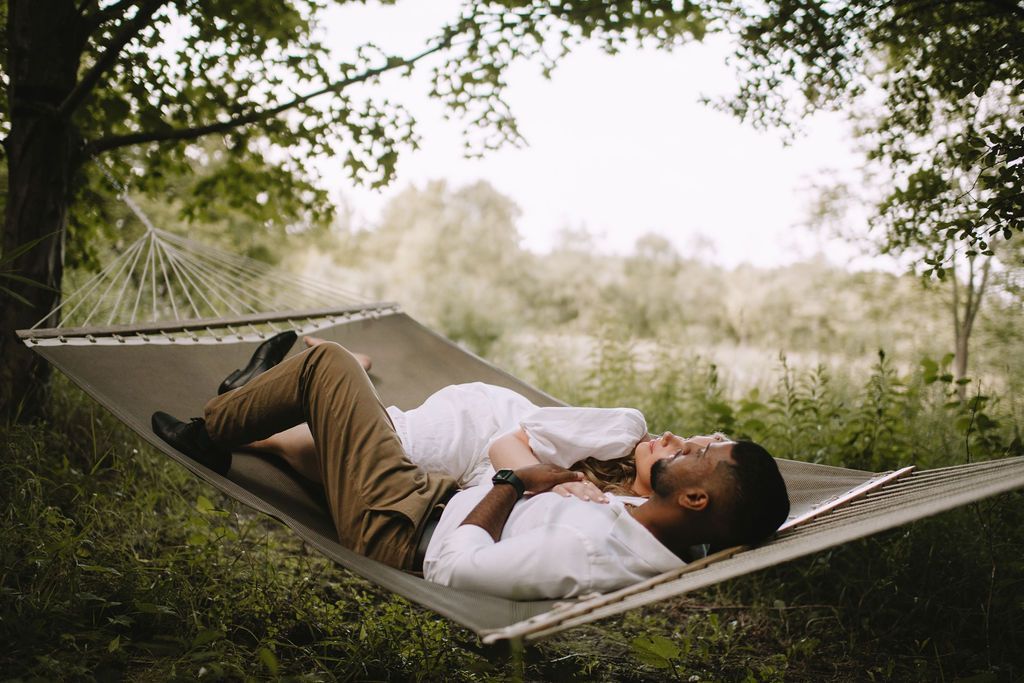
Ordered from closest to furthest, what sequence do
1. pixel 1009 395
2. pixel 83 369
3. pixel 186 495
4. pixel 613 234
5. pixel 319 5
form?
1. pixel 83 369
2. pixel 186 495
3. pixel 1009 395
4. pixel 319 5
5. pixel 613 234

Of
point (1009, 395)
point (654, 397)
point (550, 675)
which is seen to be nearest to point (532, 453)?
point (550, 675)

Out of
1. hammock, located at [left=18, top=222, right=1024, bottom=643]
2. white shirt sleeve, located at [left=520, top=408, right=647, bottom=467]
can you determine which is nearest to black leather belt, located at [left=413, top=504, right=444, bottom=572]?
hammock, located at [left=18, top=222, right=1024, bottom=643]

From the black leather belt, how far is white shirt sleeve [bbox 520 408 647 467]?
0.93 ft

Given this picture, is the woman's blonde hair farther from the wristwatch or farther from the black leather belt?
the black leather belt

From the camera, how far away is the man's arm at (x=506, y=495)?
149 cm

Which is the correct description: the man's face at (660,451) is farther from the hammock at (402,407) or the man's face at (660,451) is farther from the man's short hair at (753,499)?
the hammock at (402,407)

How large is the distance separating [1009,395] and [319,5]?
3457 mm

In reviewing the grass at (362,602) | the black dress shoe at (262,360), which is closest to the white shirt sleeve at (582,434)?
the grass at (362,602)

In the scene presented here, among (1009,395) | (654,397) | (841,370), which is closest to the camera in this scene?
(1009,395)

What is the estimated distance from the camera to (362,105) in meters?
3.31

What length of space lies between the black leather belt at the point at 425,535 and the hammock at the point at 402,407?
152 millimetres

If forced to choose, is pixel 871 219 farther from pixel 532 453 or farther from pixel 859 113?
pixel 859 113

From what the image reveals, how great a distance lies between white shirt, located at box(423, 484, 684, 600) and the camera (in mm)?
1354

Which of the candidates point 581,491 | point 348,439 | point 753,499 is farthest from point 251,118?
point 753,499
